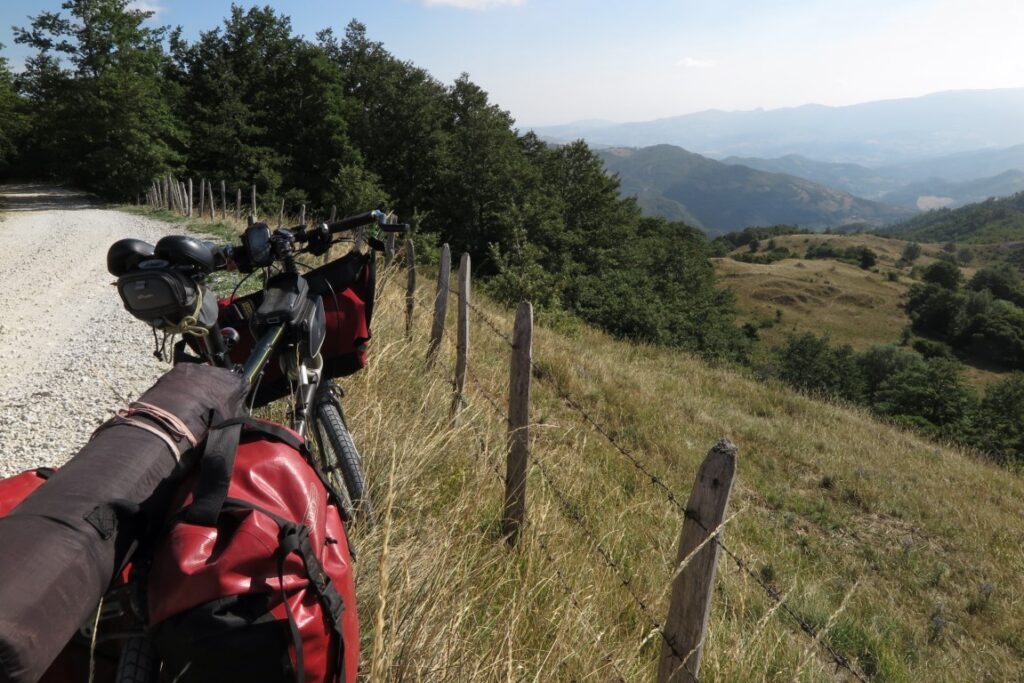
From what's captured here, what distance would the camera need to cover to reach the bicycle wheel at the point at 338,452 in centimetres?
245

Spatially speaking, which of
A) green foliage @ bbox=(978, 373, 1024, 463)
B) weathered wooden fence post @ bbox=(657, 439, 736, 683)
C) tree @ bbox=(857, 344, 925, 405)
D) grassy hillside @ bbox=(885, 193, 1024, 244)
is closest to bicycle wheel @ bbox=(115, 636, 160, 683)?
weathered wooden fence post @ bbox=(657, 439, 736, 683)

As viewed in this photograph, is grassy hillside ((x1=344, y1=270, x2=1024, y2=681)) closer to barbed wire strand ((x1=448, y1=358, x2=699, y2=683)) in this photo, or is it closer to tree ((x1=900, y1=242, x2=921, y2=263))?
barbed wire strand ((x1=448, y1=358, x2=699, y2=683))

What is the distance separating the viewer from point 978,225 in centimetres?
15488

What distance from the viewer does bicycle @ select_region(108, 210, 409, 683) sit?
5.49 ft

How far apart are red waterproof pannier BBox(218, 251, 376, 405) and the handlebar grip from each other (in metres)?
0.16

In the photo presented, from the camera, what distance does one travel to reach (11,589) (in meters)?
0.82

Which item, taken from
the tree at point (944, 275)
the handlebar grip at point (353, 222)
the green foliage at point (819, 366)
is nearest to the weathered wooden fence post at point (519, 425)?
the handlebar grip at point (353, 222)

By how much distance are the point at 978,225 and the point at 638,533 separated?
195 m

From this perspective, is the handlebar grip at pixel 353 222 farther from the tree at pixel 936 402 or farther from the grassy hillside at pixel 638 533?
the tree at pixel 936 402

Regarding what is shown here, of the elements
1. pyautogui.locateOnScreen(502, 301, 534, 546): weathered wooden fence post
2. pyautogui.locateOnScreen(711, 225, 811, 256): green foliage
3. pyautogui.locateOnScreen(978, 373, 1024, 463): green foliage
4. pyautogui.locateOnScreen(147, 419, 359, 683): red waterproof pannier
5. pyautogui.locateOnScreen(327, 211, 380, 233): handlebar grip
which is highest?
pyautogui.locateOnScreen(327, 211, 380, 233): handlebar grip

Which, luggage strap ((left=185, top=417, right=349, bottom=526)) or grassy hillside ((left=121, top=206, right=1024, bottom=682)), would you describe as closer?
luggage strap ((left=185, top=417, right=349, bottom=526))

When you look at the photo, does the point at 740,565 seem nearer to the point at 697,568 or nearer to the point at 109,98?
the point at 697,568

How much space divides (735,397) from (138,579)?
11.7 meters

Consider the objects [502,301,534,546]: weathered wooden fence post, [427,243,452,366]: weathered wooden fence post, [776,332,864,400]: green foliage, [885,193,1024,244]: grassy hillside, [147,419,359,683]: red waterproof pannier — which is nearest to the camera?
[147,419,359,683]: red waterproof pannier
